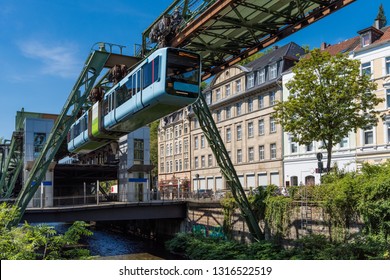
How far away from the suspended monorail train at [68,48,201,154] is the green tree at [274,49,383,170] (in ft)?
40.9

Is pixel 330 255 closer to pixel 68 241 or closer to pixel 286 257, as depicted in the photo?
pixel 286 257

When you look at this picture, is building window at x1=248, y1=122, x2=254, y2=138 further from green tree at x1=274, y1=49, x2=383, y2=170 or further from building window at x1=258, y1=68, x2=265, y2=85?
green tree at x1=274, y1=49, x2=383, y2=170

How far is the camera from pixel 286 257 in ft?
84.6

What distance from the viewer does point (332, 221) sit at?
2492cm

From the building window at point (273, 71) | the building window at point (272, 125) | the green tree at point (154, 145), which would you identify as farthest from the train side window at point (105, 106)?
the green tree at point (154, 145)

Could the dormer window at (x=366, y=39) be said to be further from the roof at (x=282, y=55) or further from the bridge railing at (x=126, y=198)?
the bridge railing at (x=126, y=198)

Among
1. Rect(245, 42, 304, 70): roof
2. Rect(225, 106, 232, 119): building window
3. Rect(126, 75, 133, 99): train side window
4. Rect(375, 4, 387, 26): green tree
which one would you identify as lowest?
Rect(126, 75, 133, 99): train side window

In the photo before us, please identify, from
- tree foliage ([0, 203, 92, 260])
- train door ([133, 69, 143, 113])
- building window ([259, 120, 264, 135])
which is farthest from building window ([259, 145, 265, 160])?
tree foliage ([0, 203, 92, 260])

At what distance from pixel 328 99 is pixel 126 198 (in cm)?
2162

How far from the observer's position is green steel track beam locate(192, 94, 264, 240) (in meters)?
28.9

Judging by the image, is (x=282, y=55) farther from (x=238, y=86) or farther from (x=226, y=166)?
(x=226, y=166)

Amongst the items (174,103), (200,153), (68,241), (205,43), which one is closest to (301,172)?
(200,153)
